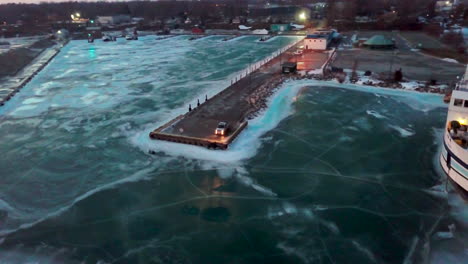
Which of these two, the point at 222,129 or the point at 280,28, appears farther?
the point at 280,28

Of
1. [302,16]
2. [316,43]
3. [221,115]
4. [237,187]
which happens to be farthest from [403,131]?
[302,16]

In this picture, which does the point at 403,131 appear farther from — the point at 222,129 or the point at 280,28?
the point at 280,28

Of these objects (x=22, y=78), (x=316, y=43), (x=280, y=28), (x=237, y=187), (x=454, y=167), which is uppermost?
(x=280, y=28)

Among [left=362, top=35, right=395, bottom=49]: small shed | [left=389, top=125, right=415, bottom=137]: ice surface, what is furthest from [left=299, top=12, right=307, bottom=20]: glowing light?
[left=389, top=125, right=415, bottom=137]: ice surface

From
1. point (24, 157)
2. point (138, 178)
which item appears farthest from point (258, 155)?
point (24, 157)

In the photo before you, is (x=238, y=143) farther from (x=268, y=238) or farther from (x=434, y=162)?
(x=434, y=162)

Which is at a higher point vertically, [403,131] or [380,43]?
[380,43]

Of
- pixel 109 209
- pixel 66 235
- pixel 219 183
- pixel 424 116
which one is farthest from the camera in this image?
pixel 424 116
